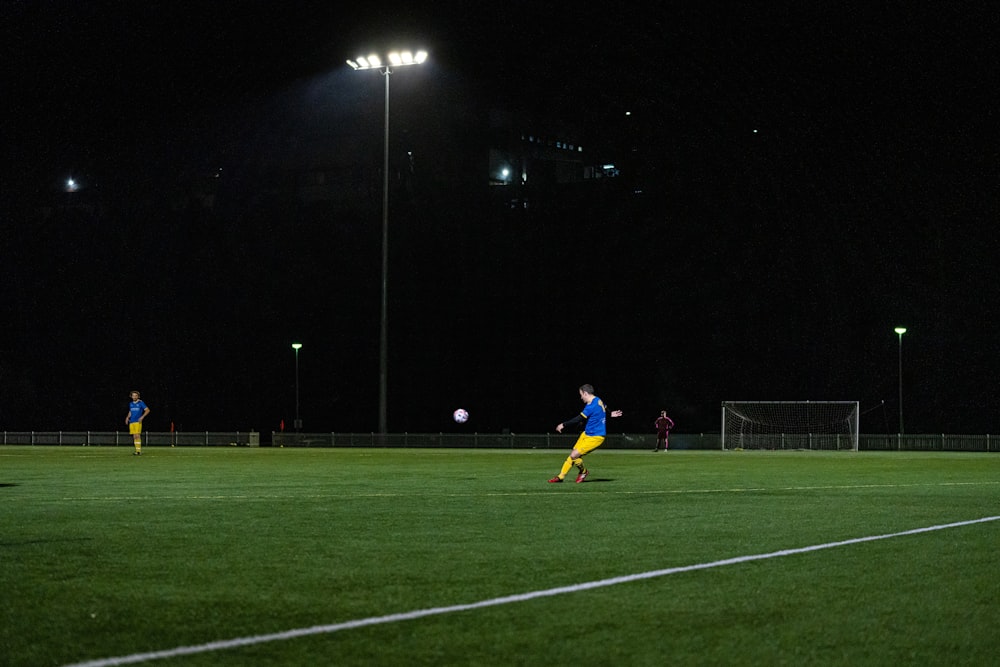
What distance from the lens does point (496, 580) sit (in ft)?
27.5

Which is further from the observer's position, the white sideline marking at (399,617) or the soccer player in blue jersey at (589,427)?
the soccer player in blue jersey at (589,427)

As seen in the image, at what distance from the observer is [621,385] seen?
80438 mm

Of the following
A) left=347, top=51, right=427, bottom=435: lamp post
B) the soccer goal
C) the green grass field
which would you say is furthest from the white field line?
the soccer goal

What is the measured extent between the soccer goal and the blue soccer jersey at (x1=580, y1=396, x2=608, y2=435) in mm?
31458

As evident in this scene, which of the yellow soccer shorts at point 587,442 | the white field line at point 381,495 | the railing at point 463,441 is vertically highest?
the yellow soccer shorts at point 587,442

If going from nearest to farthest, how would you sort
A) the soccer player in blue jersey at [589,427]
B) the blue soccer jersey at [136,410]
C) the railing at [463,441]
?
1. the soccer player in blue jersey at [589,427]
2. the blue soccer jersey at [136,410]
3. the railing at [463,441]

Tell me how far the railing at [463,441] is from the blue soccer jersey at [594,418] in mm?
28357

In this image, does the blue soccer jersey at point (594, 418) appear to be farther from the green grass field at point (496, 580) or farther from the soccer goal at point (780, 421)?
the soccer goal at point (780, 421)

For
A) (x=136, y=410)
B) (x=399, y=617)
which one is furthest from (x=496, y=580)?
(x=136, y=410)

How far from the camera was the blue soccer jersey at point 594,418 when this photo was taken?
67.6 feet

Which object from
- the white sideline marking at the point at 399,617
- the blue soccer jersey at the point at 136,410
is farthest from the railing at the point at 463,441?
the white sideline marking at the point at 399,617

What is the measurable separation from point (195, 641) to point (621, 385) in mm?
74983

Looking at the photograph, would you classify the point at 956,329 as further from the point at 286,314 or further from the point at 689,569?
the point at 689,569

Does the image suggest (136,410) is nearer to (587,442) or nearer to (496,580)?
(587,442)
